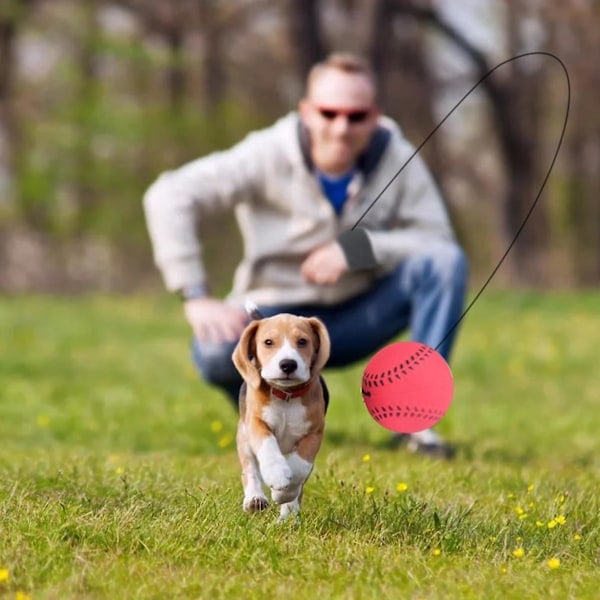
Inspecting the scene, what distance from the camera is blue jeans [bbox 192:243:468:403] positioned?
499 cm

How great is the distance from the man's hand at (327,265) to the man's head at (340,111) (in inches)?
18.0

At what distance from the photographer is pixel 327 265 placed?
15.4 ft

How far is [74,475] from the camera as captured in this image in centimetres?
378

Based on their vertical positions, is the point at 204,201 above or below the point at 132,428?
above

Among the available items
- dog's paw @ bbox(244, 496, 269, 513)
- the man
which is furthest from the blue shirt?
dog's paw @ bbox(244, 496, 269, 513)

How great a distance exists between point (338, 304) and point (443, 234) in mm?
582

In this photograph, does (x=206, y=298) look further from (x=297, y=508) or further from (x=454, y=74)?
(x=454, y=74)

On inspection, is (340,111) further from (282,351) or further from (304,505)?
(282,351)

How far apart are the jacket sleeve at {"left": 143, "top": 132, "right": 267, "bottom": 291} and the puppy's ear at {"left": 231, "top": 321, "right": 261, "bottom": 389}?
1670mm

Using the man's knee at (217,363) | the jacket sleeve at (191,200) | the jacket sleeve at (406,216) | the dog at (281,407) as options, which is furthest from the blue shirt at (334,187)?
the dog at (281,407)

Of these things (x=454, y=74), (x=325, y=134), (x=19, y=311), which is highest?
(x=454, y=74)

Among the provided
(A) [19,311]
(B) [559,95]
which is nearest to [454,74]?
(B) [559,95]

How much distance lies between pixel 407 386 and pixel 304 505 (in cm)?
50

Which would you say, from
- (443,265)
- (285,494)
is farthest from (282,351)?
(443,265)
